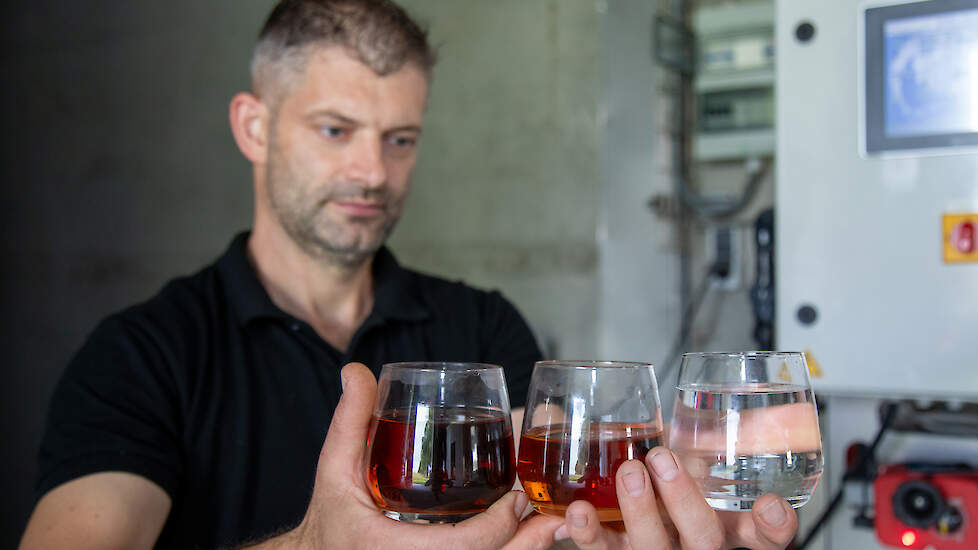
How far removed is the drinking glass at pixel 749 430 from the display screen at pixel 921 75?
0.86m

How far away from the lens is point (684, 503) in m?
0.77

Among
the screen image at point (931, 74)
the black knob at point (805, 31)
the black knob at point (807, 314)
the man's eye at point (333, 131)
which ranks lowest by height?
the black knob at point (807, 314)

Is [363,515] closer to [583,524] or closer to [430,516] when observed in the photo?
[430,516]

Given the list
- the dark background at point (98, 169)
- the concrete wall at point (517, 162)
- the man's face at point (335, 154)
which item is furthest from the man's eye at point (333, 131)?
the dark background at point (98, 169)

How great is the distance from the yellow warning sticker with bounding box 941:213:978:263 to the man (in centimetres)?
79

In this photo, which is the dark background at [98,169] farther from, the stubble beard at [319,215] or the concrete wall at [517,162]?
the stubble beard at [319,215]

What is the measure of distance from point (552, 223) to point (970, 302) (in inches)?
46.0

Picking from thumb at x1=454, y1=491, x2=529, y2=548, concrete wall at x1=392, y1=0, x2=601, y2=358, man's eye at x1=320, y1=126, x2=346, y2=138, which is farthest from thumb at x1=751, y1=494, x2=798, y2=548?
concrete wall at x1=392, y1=0, x2=601, y2=358

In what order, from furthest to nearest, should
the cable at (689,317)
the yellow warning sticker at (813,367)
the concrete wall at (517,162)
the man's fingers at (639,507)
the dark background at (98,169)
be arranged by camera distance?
1. the dark background at (98,169)
2. the cable at (689,317)
3. the concrete wall at (517,162)
4. the yellow warning sticker at (813,367)
5. the man's fingers at (639,507)

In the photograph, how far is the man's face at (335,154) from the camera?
1497 mm

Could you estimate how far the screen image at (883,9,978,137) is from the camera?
1.45m

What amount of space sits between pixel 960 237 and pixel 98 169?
2.99m

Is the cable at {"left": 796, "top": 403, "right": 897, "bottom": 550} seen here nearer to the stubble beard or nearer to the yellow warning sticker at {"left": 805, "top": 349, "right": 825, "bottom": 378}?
the yellow warning sticker at {"left": 805, "top": 349, "right": 825, "bottom": 378}

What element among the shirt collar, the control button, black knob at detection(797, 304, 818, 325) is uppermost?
the control button
